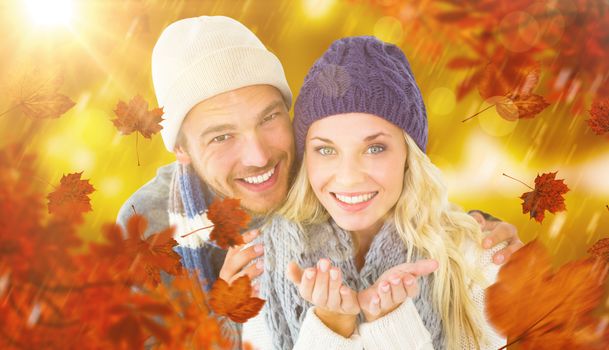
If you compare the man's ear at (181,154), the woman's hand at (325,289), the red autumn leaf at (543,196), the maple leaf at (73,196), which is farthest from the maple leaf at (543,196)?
the maple leaf at (73,196)

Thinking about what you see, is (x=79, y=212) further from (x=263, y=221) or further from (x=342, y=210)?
(x=342, y=210)

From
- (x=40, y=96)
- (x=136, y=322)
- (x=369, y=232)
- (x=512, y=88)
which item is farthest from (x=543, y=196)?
(x=40, y=96)

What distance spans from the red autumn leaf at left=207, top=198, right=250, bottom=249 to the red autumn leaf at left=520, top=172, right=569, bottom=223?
2.07 ft

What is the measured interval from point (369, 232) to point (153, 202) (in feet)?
1.60

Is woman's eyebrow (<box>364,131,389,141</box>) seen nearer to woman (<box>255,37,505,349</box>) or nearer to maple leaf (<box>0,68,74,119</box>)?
woman (<box>255,37,505,349</box>)

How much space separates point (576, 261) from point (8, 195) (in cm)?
125

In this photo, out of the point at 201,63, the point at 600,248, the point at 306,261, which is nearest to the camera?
the point at 201,63

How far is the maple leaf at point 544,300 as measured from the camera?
1359mm

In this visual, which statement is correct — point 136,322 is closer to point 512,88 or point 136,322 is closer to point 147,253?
point 147,253

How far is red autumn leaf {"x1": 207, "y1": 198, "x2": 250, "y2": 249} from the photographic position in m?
1.27

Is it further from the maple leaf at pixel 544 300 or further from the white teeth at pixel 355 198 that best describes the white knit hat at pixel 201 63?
the maple leaf at pixel 544 300

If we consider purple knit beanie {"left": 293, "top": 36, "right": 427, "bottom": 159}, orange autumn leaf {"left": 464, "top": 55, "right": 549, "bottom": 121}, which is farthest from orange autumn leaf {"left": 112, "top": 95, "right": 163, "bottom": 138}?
orange autumn leaf {"left": 464, "top": 55, "right": 549, "bottom": 121}

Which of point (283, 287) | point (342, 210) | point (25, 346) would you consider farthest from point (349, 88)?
point (25, 346)

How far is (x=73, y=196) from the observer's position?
1238 millimetres
